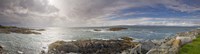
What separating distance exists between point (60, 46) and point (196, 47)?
104 ft

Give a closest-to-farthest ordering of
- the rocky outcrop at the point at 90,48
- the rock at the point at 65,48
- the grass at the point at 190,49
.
→ the grass at the point at 190,49
the rocky outcrop at the point at 90,48
the rock at the point at 65,48

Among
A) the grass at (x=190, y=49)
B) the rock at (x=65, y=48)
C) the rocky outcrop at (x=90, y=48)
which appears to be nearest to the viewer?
the grass at (x=190, y=49)

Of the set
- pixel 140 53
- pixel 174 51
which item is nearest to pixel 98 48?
pixel 140 53

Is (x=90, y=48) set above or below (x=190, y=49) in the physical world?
below

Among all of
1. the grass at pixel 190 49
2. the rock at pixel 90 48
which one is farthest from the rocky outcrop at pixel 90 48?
the grass at pixel 190 49

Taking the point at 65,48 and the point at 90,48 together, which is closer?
the point at 90,48

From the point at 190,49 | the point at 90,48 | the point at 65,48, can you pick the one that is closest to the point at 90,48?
the point at 90,48

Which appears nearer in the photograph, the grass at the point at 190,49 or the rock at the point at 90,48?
the grass at the point at 190,49

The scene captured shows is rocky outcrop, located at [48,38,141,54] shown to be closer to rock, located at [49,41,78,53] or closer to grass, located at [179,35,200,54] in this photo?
rock, located at [49,41,78,53]

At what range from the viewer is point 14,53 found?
51469mm

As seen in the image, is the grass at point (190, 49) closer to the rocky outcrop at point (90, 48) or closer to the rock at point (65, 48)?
the rocky outcrop at point (90, 48)

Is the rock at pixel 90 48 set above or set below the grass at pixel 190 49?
below

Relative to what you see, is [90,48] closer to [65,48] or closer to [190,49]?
[65,48]

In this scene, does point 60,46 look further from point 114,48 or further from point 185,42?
point 185,42
